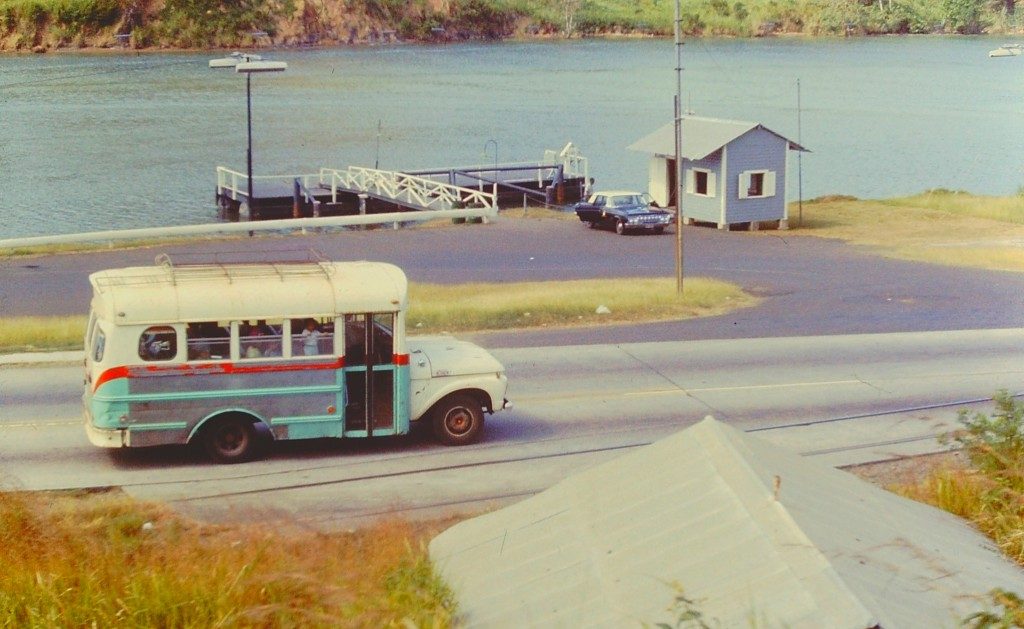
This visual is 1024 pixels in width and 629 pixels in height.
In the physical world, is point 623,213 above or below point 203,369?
above

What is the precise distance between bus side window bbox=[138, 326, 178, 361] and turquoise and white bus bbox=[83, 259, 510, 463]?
0.02 metres

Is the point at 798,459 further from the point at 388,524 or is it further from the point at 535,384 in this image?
the point at 535,384

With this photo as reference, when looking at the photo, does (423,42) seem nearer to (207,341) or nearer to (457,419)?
(457,419)

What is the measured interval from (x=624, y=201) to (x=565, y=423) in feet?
94.9

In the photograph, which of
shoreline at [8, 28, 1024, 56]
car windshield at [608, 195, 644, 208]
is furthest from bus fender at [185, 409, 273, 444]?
shoreline at [8, 28, 1024, 56]

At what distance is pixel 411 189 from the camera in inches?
2343

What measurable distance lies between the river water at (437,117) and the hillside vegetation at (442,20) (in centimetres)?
279

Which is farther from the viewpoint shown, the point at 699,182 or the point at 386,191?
the point at 386,191

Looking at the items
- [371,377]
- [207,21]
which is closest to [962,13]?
[207,21]

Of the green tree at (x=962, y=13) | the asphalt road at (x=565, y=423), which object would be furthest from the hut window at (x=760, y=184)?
the green tree at (x=962, y=13)

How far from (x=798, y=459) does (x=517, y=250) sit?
111 feet

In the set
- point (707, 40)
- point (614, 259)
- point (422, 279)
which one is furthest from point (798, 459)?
point (707, 40)

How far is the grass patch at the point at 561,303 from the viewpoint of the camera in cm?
2947

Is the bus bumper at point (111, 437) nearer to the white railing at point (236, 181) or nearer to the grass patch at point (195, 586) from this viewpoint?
the grass patch at point (195, 586)
